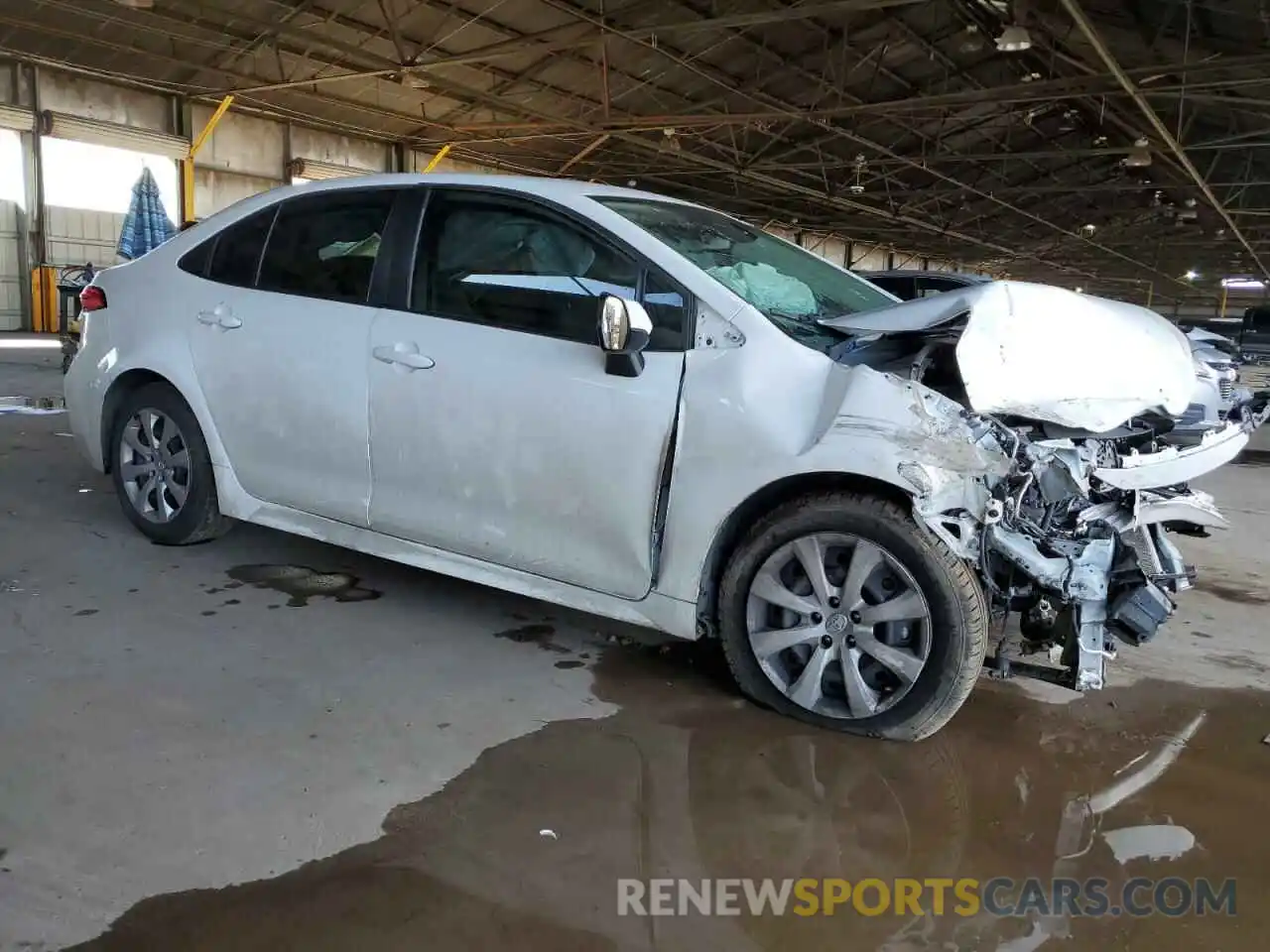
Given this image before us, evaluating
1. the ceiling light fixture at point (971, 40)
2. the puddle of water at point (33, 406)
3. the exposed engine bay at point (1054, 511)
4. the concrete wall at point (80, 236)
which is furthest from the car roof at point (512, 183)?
the concrete wall at point (80, 236)

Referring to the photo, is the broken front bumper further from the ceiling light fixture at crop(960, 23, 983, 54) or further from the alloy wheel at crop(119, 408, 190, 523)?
the ceiling light fixture at crop(960, 23, 983, 54)

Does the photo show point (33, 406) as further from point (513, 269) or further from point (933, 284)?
point (933, 284)

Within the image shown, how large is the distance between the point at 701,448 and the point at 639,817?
1.06 m

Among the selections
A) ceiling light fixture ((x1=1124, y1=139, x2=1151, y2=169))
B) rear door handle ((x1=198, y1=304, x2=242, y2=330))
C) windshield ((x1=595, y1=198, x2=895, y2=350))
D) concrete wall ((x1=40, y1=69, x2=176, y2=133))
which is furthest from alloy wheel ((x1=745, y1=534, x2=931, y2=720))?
concrete wall ((x1=40, y1=69, x2=176, y2=133))

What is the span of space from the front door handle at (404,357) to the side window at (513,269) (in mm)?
154

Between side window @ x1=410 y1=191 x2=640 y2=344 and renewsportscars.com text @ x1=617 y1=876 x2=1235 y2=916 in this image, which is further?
side window @ x1=410 y1=191 x2=640 y2=344

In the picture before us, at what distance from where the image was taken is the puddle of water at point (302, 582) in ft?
12.6

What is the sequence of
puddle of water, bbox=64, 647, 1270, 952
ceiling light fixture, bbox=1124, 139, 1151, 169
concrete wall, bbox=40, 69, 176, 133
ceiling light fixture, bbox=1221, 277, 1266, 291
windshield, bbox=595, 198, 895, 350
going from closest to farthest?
puddle of water, bbox=64, 647, 1270, 952 → windshield, bbox=595, 198, 895, 350 → concrete wall, bbox=40, 69, 176, 133 → ceiling light fixture, bbox=1124, 139, 1151, 169 → ceiling light fixture, bbox=1221, 277, 1266, 291

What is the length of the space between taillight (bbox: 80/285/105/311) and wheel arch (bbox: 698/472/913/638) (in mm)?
3095

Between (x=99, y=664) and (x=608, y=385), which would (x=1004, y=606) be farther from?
(x=99, y=664)

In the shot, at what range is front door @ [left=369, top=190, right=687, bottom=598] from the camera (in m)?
3.01

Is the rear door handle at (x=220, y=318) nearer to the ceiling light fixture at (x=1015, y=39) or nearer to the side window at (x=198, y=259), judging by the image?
the side window at (x=198, y=259)

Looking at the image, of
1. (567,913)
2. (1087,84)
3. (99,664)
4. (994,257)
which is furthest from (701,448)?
(994,257)

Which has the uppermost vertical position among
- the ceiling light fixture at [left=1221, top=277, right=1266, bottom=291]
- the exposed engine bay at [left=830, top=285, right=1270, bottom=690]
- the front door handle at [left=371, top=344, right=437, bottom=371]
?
the ceiling light fixture at [left=1221, top=277, right=1266, bottom=291]
